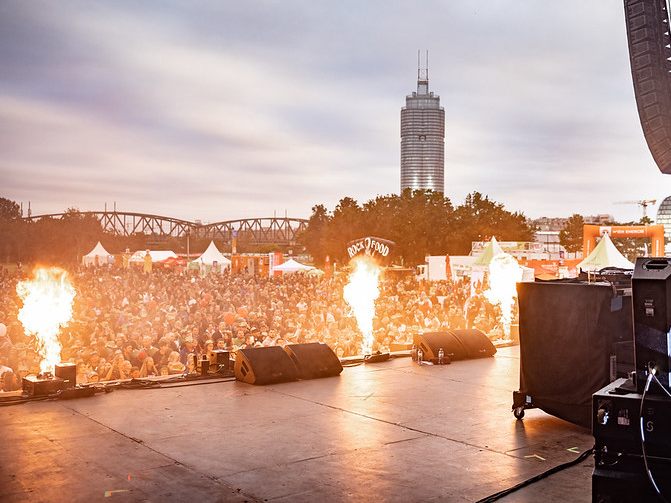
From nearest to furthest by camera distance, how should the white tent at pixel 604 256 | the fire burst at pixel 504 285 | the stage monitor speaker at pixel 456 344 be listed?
the stage monitor speaker at pixel 456 344, the fire burst at pixel 504 285, the white tent at pixel 604 256

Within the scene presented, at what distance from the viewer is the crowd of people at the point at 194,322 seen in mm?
13164

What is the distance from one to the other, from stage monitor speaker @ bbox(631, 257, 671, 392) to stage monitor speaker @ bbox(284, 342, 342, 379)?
7467mm

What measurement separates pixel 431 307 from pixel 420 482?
17.3m

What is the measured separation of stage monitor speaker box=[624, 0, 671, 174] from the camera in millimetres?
Result: 17484

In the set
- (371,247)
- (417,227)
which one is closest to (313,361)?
(371,247)

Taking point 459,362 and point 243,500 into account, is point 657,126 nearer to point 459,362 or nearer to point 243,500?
point 459,362

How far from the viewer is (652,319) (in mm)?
4992

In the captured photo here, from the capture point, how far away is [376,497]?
5.96 meters

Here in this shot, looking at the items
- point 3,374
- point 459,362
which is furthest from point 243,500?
point 459,362

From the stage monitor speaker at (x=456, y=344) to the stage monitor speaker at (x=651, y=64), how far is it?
9.81m

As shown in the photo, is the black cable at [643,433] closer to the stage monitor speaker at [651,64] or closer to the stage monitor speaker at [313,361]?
the stage monitor speaker at [313,361]

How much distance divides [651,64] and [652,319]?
16.4 metres

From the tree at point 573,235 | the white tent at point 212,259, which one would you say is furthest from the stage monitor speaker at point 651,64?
the tree at point 573,235

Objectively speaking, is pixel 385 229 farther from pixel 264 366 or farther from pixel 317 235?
pixel 264 366
